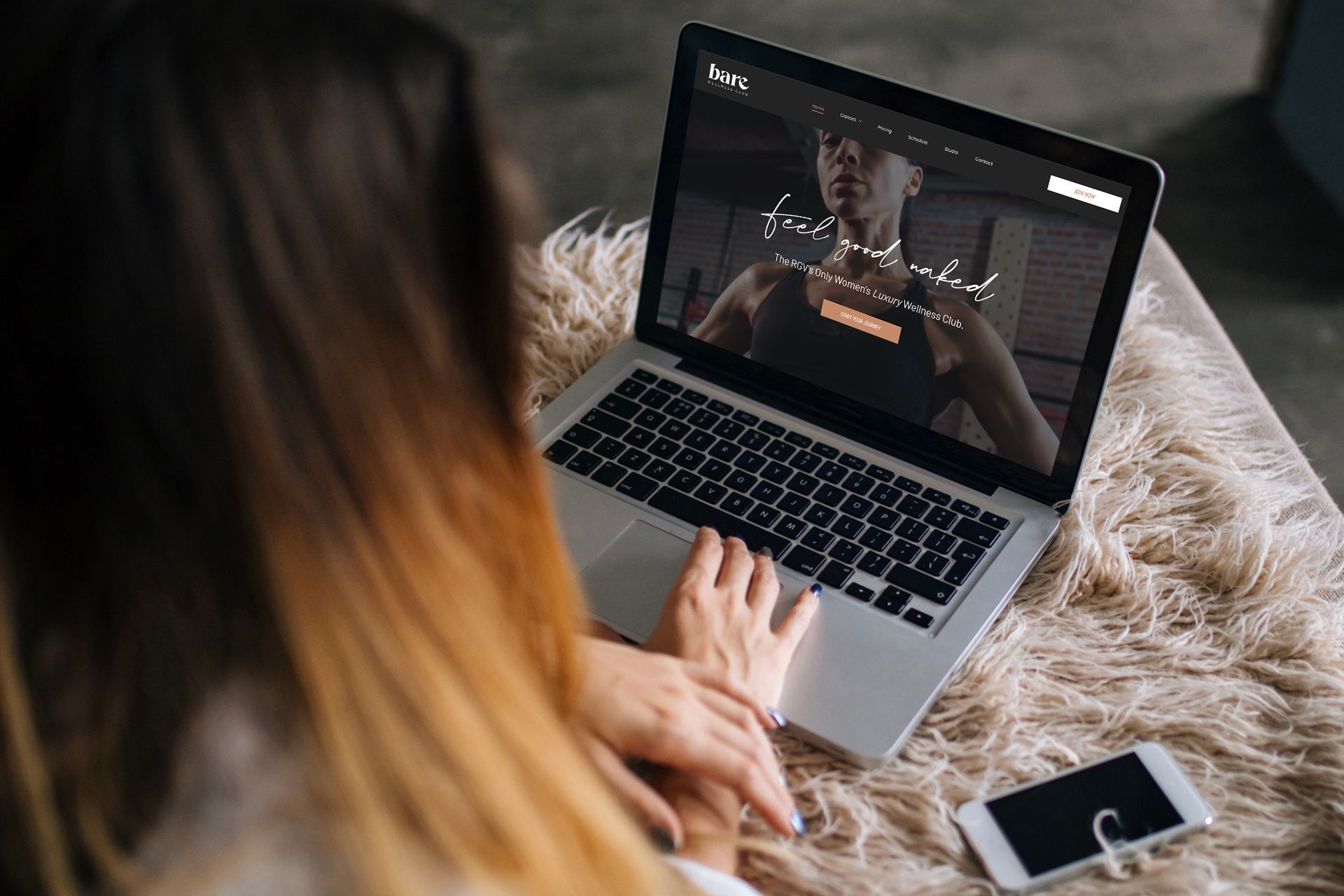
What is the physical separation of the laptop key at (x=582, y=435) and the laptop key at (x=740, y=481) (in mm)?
125

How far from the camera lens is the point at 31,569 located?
391mm

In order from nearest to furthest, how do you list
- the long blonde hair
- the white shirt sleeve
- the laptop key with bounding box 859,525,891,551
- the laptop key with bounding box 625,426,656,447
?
the long blonde hair, the white shirt sleeve, the laptop key with bounding box 859,525,891,551, the laptop key with bounding box 625,426,656,447

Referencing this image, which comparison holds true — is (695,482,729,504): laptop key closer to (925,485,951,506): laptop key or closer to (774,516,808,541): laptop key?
(774,516,808,541): laptop key

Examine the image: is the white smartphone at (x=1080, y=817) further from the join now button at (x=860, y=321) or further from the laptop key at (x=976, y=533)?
the join now button at (x=860, y=321)

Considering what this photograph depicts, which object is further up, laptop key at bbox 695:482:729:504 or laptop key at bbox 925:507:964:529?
laptop key at bbox 925:507:964:529

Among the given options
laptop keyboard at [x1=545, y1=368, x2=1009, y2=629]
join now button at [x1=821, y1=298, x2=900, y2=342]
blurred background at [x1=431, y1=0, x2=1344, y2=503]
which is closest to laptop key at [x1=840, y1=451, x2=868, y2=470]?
laptop keyboard at [x1=545, y1=368, x2=1009, y2=629]

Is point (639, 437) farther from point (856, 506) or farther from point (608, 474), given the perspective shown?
point (856, 506)

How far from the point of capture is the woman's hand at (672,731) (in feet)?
2.24

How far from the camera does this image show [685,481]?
917mm

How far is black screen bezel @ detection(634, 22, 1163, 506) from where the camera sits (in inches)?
30.7

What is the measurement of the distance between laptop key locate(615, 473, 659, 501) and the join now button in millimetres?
204

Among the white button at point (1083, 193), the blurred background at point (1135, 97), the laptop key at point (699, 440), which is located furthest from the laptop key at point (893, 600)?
the blurred background at point (1135, 97)

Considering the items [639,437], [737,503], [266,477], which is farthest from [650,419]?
[266,477]

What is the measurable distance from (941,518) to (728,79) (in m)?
0.39
